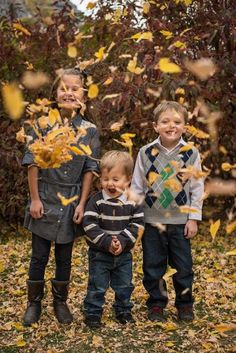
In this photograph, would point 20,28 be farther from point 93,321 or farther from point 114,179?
point 93,321

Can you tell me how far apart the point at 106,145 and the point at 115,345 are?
9.41 ft

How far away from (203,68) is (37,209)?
2.51 metres

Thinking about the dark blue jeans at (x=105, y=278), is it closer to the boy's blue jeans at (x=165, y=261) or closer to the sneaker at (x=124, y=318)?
the sneaker at (x=124, y=318)

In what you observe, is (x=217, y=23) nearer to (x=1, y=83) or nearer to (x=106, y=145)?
(x=106, y=145)

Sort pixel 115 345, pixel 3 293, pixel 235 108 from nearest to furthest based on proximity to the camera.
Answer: pixel 115 345, pixel 3 293, pixel 235 108

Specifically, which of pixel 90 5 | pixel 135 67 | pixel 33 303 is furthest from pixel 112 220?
pixel 90 5

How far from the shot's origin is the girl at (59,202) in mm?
3620

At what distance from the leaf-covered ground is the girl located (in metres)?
0.17

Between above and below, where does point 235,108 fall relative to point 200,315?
above

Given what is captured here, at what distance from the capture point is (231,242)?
19.4 feet

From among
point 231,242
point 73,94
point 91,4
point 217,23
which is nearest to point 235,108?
point 217,23

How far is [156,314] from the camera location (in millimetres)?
3783

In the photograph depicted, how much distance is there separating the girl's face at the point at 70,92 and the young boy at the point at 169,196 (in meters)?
0.44

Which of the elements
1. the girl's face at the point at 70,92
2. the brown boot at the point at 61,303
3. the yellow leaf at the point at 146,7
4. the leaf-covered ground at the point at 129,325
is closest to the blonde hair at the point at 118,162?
the girl's face at the point at 70,92
